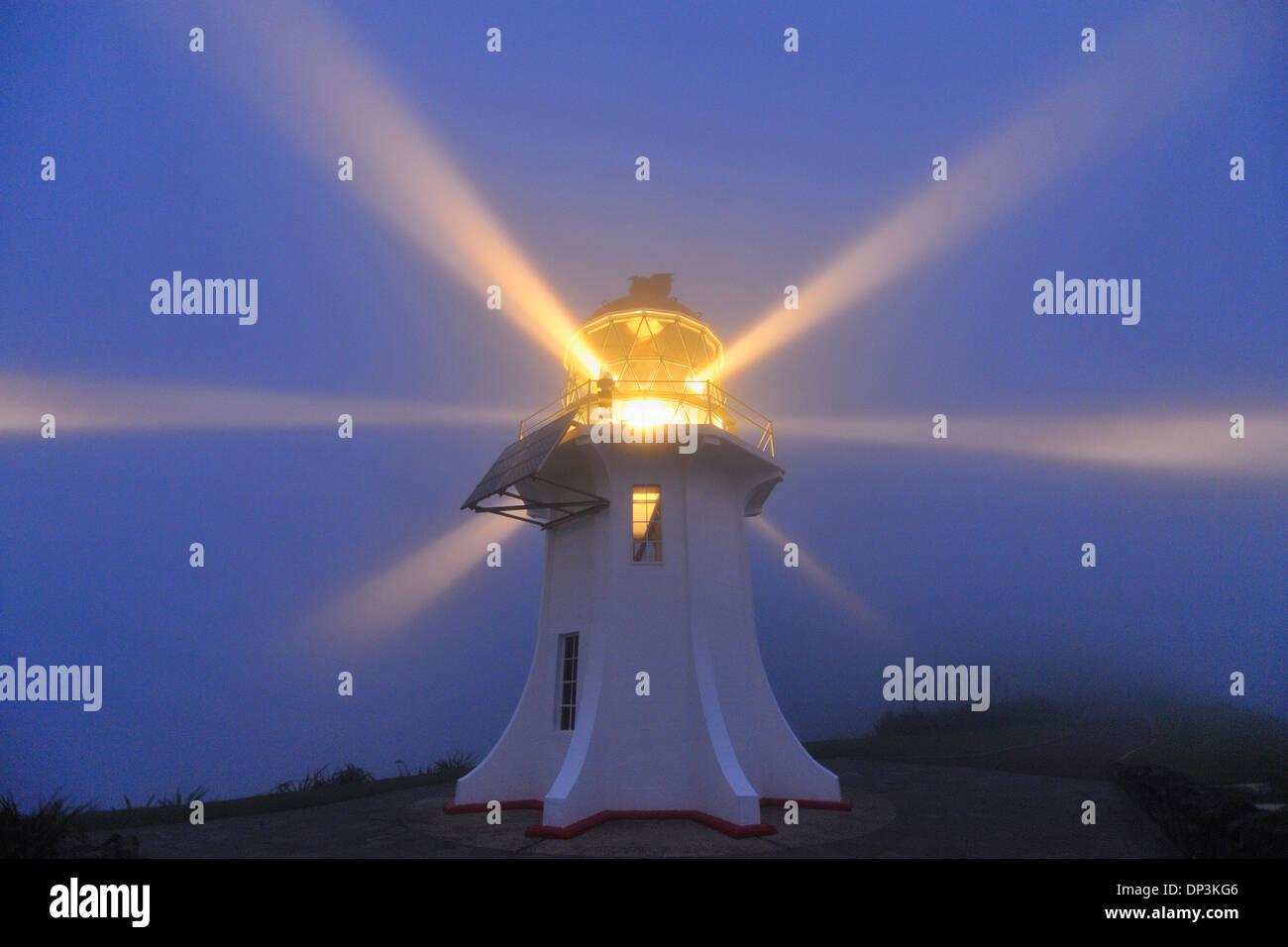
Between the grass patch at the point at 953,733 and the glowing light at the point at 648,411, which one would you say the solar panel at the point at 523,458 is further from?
the grass patch at the point at 953,733

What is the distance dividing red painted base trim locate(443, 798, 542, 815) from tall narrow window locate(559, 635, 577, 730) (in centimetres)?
164

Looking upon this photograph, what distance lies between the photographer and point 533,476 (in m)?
13.1

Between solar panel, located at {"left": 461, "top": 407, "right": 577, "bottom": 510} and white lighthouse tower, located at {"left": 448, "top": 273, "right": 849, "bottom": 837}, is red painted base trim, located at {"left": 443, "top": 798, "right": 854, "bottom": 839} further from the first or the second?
solar panel, located at {"left": 461, "top": 407, "right": 577, "bottom": 510}

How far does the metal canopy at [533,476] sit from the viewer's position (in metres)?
13.5

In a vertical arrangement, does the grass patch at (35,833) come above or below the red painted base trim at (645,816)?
above

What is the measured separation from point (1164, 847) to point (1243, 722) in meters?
17.4

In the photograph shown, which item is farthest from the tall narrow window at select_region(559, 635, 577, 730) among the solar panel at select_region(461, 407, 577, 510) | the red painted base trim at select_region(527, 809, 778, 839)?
the solar panel at select_region(461, 407, 577, 510)

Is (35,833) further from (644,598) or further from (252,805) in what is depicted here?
(644,598)

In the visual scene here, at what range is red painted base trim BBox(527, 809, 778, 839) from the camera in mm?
11617

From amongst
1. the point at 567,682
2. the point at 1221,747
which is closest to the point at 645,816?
the point at 567,682

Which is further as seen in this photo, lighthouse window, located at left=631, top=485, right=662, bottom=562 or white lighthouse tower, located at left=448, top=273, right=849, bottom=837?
lighthouse window, located at left=631, top=485, right=662, bottom=562

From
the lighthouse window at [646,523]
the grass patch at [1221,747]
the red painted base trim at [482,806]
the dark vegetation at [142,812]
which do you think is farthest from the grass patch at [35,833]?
the grass patch at [1221,747]

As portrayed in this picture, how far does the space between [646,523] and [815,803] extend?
636cm
